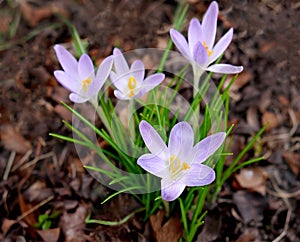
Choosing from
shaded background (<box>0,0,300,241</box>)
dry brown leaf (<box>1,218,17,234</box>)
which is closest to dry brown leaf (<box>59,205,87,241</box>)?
shaded background (<box>0,0,300,241</box>)

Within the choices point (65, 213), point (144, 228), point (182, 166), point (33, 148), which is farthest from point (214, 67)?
point (33, 148)

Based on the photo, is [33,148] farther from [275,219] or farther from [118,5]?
[275,219]

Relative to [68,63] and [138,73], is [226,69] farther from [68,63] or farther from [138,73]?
[68,63]

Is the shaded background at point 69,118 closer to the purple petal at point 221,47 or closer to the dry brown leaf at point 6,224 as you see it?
the dry brown leaf at point 6,224

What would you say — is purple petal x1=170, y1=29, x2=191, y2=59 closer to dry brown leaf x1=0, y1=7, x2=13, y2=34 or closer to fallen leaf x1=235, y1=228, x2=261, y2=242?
fallen leaf x1=235, y1=228, x2=261, y2=242

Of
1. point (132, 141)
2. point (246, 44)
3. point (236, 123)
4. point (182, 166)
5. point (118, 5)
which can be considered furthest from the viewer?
point (118, 5)

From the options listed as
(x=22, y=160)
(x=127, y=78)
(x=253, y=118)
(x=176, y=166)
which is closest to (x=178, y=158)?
(x=176, y=166)
